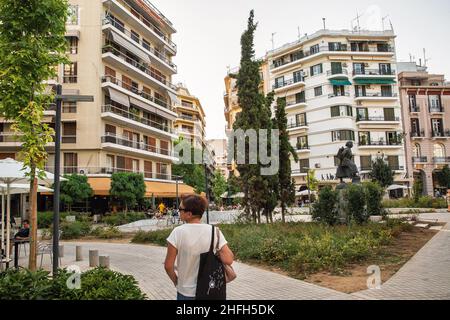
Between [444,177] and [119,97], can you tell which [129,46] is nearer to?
[119,97]

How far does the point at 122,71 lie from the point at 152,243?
87.8 feet

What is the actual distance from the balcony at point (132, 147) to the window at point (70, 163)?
111 inches

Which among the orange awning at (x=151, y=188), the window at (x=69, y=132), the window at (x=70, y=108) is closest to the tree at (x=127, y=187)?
the orange awning at (x=151, y=188)

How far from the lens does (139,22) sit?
129ft

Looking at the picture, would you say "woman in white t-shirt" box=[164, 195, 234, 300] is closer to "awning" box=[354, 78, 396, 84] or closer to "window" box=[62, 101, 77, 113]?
"window" box=[62, 101, 77, 113]

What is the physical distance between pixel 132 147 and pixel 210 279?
35892 mm

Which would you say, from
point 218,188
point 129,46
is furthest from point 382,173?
point 218,188

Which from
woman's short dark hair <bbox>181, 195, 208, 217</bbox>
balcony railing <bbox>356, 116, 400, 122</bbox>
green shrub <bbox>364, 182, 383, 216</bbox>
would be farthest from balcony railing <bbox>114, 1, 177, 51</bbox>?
woman's short dark hair <bbox>181, 195, 208, 217</bbox>

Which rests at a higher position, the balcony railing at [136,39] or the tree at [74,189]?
the balcony railing at [136,39]

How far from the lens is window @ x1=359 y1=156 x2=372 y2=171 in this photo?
4869 cm

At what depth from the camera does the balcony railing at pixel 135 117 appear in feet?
115

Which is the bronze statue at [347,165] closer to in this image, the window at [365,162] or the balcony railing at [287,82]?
the window at [365,162]

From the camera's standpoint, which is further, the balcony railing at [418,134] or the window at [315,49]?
the balcony railing at [418,134]
